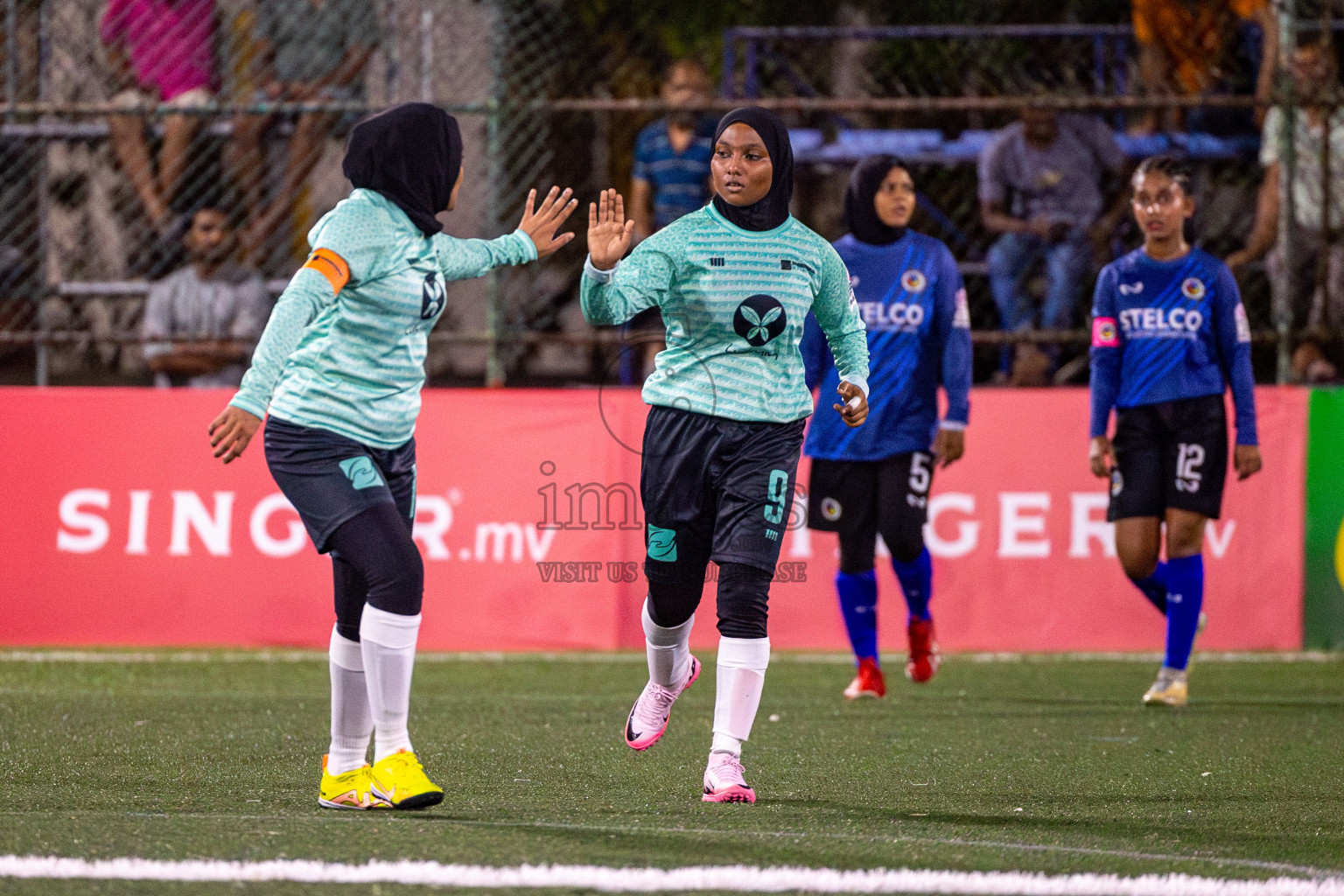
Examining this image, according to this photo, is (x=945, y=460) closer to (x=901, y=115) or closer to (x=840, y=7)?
(x=901, y=115)

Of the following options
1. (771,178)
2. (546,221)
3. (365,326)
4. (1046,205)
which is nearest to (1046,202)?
(1046,205)

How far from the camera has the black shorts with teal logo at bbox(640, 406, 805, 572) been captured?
456cm

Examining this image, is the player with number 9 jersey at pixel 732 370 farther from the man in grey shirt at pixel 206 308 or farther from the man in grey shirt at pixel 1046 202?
the man in grey shirt at pixel 206 308

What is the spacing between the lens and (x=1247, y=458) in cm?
692

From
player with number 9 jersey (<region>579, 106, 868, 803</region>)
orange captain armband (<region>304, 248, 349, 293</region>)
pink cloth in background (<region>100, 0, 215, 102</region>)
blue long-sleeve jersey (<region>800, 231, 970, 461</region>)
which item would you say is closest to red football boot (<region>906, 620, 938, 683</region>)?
blue long-sleeve jersey (<region>800, 231, 970, 461</region>)

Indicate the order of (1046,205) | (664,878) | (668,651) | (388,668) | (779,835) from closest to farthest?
(664,878) → (779,835) → (388,668) → (668,651) → (1046,205)

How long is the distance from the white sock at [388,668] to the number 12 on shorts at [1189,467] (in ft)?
12.4

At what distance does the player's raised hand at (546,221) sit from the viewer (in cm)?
466

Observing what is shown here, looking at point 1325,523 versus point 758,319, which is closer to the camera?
point 758,319

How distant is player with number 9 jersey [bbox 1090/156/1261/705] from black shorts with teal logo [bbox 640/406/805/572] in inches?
107

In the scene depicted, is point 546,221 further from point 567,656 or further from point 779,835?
point 567,656

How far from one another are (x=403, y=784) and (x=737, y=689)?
91 centimetres

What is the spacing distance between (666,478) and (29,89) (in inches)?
248

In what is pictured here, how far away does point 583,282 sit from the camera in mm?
4531
